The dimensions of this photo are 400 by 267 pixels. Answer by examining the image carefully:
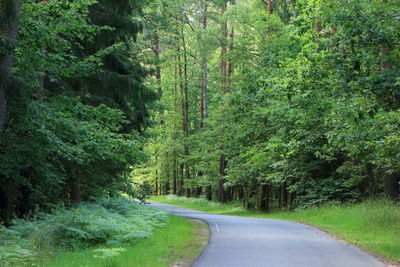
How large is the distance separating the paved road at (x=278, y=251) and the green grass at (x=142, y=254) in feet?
1.76

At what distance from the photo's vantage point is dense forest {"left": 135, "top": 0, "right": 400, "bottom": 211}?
10.8m

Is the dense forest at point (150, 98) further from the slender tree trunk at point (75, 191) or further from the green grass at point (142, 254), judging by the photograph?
the green grass at point (142, 254)

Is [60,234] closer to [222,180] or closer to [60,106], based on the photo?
[60,106]

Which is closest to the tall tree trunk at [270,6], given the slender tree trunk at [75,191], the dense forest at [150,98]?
the dense forest at [150,98]

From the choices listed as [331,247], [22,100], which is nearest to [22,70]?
[22,100]

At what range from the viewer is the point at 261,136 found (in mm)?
27312

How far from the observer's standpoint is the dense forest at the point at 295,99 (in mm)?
10836

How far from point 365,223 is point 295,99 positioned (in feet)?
18.2

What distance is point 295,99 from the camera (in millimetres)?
17422

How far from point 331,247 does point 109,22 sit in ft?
35.1

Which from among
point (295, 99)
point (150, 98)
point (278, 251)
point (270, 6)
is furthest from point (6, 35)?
point (270, 6)

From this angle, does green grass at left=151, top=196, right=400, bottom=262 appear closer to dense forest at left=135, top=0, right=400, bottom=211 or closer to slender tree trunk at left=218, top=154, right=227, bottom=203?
dense forest at left=135, top=0, right=400, bottom=211

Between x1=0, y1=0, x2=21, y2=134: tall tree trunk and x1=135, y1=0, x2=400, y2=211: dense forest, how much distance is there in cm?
778

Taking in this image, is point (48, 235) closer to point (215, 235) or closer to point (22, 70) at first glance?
point (22, 70)
